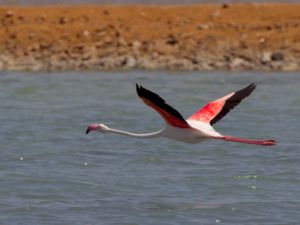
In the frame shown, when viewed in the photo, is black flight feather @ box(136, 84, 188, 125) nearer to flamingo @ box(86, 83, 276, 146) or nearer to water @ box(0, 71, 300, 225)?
flamingo @ box(86, 83, 276, 146)

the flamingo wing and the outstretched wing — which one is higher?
the flamingo wing

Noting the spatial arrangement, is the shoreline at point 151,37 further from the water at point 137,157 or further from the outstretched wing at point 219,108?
the outstretched wing at point 219,108

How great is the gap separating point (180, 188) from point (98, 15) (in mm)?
13962

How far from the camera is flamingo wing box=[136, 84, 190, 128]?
11.7 metres

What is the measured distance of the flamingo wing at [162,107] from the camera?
1167 centimetres

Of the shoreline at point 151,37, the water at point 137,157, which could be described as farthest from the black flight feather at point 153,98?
the shoreline at point 151,37

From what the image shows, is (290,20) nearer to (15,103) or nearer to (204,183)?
(15,103)

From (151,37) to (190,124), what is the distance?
13.2 meters

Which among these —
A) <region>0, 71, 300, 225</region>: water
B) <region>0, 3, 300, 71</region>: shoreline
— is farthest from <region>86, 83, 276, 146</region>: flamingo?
<region>0, 3, 300, 71</region>: shoreline

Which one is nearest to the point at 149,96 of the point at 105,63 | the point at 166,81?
the point at 166,81

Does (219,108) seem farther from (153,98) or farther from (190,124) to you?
(153,98)

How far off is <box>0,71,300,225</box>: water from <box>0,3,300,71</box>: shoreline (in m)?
0.93

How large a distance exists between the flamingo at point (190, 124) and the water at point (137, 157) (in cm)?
71

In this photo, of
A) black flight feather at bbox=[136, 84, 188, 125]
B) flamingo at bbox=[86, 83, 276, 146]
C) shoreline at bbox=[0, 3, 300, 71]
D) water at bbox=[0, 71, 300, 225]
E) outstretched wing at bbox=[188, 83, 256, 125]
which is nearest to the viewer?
black flight feather at bbox=[136, 84, 188, 125]
